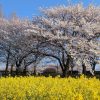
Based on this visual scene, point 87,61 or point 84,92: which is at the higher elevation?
point 87,61

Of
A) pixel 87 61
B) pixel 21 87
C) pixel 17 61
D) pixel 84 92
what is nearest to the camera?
pixel 84 92

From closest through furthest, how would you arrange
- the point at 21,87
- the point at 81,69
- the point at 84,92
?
the point at 84,92, the point at 21,87, the point at 81,69

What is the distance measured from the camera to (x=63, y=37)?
35.7m

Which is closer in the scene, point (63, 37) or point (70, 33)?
point (63, 37)

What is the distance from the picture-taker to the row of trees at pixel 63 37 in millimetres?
35562

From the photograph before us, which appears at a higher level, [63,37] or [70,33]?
[70,33]

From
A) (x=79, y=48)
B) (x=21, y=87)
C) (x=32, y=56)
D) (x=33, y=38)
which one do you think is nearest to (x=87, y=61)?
(x=79, y=48)

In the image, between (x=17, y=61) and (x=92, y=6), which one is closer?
(x=92, y=6)

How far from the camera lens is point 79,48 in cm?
3559

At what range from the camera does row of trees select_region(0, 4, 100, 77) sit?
3556 cm

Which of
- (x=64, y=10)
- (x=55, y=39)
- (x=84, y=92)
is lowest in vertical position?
(x=84, y=92)

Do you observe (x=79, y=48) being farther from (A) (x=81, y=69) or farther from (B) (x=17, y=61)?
(B) (x=17, y=61)

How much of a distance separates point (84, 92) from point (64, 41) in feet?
93.3

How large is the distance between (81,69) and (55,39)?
4.08 m
